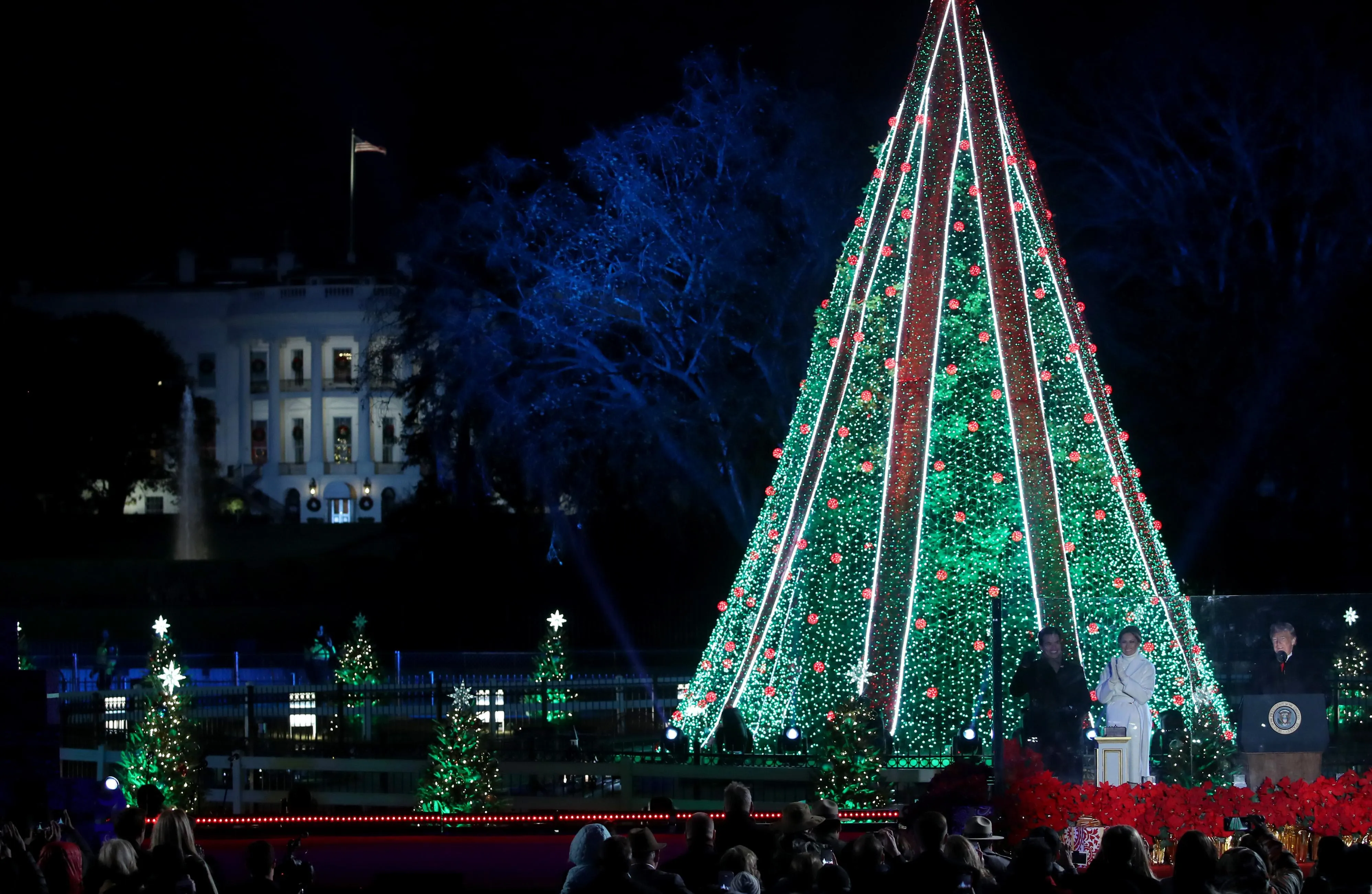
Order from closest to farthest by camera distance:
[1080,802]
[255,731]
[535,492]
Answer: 1. [1080,802]
2. [255,731]
3. [535,492]

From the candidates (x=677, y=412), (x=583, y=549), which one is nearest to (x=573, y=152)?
(x=677, y=412)

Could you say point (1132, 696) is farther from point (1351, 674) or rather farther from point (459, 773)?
point (1351, 674)

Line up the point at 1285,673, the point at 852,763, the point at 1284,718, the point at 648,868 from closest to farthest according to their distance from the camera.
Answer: the point at 648,868 < the point at 1284,718 < the point at 1285,673 < the point at 852,763

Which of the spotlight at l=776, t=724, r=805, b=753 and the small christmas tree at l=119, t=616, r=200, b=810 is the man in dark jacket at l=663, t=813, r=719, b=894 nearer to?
the spotlight at l=776, t=724, r=805, b=753

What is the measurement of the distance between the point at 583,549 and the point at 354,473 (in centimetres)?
4662

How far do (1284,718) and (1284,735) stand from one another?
0.12 m

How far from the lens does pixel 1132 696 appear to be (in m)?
14.1

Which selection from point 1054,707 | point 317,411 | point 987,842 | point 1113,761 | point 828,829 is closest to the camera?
point 828,829

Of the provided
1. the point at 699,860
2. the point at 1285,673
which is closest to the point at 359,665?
the point at 1285,673

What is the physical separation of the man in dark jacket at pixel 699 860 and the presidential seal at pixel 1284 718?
5300 millimetres

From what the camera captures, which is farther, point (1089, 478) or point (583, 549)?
point (583, 549)

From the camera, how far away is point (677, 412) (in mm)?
34250

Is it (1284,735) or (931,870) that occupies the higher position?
(1284,735)

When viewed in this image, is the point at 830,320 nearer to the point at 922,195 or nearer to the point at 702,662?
the point at 922,195
